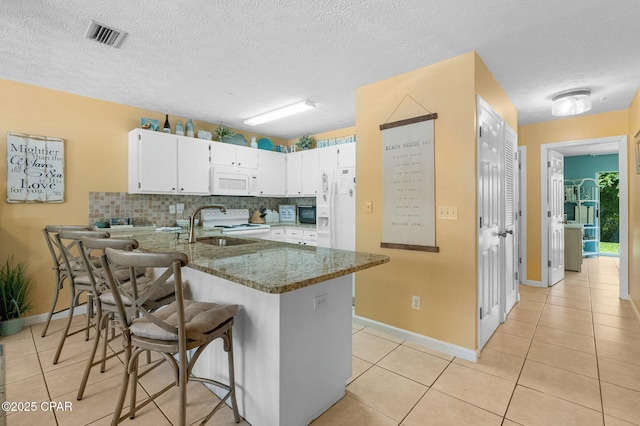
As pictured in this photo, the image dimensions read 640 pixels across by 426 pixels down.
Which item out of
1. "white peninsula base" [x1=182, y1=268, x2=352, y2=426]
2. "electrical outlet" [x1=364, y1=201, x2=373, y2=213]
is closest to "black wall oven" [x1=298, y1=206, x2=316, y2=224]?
"electrical outlet" [x1=364, y1=201, x2=373, y2=213]

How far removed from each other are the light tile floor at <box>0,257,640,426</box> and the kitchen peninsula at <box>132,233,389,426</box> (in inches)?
7.7

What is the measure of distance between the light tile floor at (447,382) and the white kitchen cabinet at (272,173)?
277cm

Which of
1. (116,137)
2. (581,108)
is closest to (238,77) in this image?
(116,137)

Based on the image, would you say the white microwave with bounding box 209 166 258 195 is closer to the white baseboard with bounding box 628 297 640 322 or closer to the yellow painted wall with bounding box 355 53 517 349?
the yellow painted wall with bounding box 355 53 517 349

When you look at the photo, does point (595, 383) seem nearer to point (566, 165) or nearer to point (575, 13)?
point (575, 13)

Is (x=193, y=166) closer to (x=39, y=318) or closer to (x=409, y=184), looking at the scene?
(x=39, y=318)

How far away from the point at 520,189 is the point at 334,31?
12.7 ft

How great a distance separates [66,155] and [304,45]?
9.51 ft

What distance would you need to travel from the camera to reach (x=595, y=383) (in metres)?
2.04

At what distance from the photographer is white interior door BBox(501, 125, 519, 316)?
326cm

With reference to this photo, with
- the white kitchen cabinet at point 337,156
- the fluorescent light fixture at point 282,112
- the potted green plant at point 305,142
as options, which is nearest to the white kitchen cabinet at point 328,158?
the white kitchen cabinet at point 337,156

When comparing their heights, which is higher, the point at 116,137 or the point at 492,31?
the point at 492,31

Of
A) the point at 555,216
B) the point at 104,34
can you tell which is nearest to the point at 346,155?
the point at 104,34

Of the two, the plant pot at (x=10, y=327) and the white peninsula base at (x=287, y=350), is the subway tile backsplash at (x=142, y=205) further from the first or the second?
the white peninsula base at (x=287, y=350)
